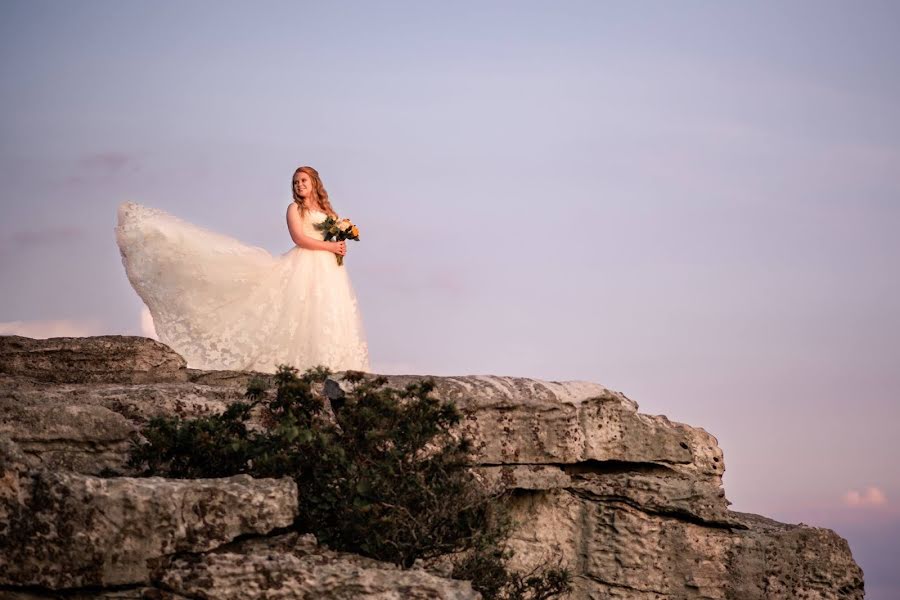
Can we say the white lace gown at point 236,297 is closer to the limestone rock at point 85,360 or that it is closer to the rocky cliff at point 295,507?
the rocky cliff at point 295,507

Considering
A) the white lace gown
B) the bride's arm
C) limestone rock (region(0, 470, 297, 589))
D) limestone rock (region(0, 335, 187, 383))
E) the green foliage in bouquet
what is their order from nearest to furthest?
1. limestone rock (region(0, 470, 297, 589))
2. the green foliage in bouquet
3. limestone rock (region(0, 335, 187, 383))
4. the white lace gown
5. the bride's arm

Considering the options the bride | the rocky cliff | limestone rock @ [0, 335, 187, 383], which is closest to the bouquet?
the bride

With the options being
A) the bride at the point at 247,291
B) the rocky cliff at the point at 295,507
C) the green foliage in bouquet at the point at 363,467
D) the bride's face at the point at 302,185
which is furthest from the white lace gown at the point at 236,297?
the green foliage in bouquet at the point at 363,467

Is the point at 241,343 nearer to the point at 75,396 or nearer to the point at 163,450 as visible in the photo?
the point at 75,396

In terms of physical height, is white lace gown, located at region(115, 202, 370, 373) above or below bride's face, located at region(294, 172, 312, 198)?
below

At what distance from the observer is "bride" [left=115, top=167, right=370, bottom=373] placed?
54.7 ft

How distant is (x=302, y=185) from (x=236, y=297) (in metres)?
1.90

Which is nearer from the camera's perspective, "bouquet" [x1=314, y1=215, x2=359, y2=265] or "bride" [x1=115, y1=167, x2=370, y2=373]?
"bride" [x1=115, y1=167, x2=370, y2=373]

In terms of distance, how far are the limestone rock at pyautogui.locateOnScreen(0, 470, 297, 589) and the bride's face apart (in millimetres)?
8906

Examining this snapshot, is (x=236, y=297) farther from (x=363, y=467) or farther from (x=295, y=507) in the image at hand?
(x=295, y=507)

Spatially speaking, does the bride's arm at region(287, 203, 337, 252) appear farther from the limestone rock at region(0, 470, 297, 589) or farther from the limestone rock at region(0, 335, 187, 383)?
the limestone rock at region(0, 470, 297, 589)

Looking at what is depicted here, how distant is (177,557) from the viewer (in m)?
8.87

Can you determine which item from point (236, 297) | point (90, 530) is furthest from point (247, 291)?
point (90, 530)

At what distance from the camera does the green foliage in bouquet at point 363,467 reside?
10.4 meters
